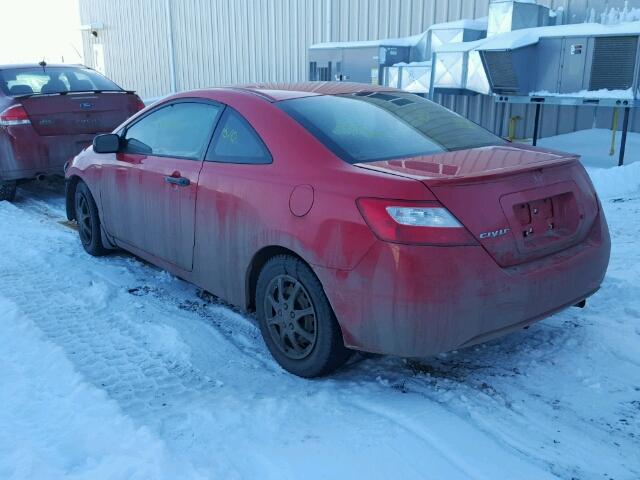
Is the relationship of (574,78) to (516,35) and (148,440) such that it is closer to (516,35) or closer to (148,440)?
(516,35)

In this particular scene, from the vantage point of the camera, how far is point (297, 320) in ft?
10.1

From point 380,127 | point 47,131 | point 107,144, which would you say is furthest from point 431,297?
point 47,131

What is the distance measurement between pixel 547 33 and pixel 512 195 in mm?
6033

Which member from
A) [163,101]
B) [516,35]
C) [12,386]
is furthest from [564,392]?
[516,35]

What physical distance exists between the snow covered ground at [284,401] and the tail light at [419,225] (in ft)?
2.67

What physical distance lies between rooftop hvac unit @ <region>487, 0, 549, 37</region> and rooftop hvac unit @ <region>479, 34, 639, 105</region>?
2.69ft

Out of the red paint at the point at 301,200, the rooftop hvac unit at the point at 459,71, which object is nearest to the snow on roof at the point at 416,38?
the rooftop hvac unit at the point at 459,71

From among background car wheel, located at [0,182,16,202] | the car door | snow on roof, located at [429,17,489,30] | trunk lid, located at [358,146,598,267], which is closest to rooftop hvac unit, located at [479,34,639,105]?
snow on roof, located at [429,17,489,30]

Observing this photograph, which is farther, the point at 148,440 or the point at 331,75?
the point at 331,75

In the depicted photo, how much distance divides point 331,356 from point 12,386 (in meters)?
1.60

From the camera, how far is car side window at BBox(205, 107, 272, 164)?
3328 millimetres

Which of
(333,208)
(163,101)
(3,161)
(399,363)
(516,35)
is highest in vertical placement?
(516,35)

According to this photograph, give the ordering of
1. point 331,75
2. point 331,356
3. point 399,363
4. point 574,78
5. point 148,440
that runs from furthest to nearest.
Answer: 1. point 331,75
2. point 574,78
3. point 399,363
4. point 331,356
5. point 148,440

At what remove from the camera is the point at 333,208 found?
2764 millimetres
